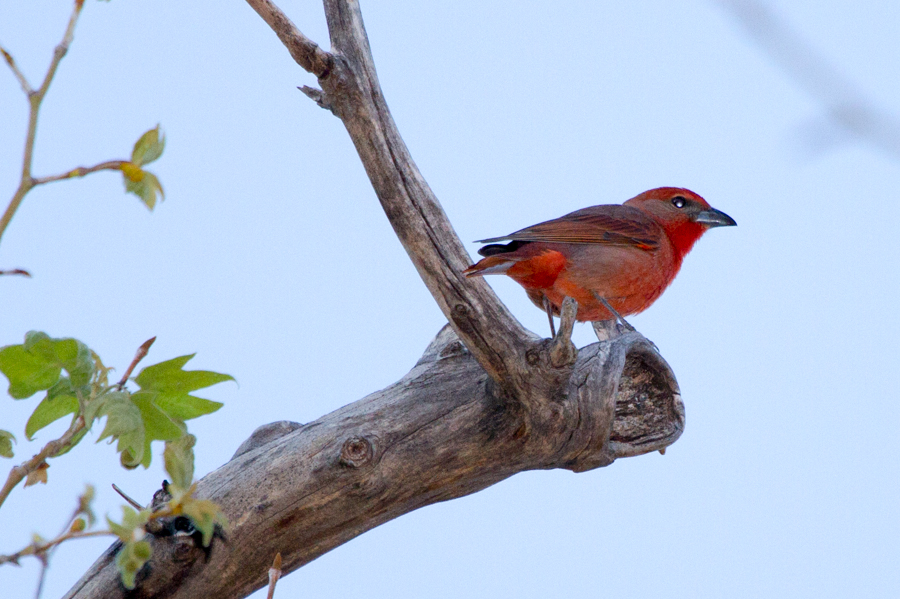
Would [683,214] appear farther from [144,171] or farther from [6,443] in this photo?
[144,171]

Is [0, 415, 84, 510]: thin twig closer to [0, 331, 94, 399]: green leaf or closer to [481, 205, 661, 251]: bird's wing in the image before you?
[0, 331, 94, 399]: green leaf

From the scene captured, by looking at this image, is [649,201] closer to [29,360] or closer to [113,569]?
[113,569]

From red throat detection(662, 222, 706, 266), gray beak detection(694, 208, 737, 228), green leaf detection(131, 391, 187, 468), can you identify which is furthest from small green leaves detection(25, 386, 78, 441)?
gray beak detection(694, 208, 737, 228)

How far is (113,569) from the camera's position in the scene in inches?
117

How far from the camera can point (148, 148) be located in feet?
3.84

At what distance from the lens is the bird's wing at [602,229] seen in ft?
14.8

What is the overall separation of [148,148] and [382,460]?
7.22ft

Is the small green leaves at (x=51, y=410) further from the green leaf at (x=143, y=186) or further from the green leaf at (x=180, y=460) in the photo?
the green leaf at (x=143, y=186)

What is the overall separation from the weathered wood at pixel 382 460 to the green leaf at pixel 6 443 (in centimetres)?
153

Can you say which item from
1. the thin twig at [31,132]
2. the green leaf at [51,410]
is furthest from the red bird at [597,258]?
the thin twig at [31,132]

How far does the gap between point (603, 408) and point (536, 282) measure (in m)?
1.04

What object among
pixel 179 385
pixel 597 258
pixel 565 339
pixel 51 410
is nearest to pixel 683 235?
pixel 597 258

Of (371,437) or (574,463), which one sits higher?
(371,437)

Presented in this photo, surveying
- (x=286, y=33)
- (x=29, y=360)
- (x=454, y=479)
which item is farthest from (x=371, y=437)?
(x=29, y=360)
